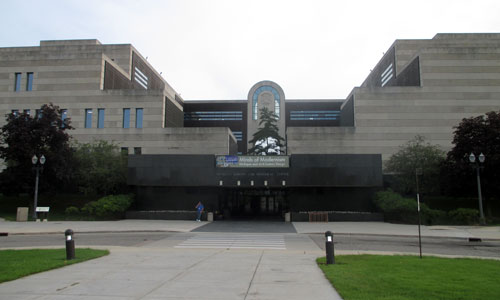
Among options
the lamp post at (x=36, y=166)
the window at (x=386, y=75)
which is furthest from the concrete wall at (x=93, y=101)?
the window at (x=386, y=75)

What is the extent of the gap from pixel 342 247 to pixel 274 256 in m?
4.67

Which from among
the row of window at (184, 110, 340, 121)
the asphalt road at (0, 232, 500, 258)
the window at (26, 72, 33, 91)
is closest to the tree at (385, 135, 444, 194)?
the asphalt road at (0, 232, 500, 258)

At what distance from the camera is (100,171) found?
3541cm

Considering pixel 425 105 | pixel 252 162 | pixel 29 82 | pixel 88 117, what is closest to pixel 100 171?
pixel 252 162

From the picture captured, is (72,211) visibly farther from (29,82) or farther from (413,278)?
(413,278)

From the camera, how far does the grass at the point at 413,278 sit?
297 inches

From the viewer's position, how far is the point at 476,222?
1159 inches

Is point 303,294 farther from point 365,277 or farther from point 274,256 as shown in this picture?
point 274,256

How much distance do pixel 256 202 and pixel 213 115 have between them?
3092 centimetres

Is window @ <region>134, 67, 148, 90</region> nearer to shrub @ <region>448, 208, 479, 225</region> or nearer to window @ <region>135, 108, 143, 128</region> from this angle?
window @ <region>135, 108, 143, 128</region>

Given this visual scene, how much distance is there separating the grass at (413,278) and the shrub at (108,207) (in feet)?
80.2

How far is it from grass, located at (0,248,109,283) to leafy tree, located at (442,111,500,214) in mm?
29397

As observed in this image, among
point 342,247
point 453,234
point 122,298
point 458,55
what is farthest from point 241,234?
point 458,55

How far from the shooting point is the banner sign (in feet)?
111
